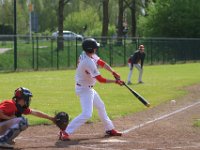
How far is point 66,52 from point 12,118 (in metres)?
36.1

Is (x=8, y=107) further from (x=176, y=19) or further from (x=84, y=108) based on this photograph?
(x=176, y=19)

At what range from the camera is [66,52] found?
45.5m

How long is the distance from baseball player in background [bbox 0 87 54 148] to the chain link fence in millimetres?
30384

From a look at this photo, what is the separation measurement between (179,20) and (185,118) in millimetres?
48573

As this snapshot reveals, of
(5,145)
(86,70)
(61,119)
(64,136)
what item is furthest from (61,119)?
(5,145)

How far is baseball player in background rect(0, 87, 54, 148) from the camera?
929cm

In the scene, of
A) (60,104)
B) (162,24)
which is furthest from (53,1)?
(60,104)

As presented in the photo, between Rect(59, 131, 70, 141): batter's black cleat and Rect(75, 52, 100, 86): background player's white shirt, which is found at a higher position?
Rect(75, 52, 100, 86): background player's white shirt

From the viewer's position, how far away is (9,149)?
932cm

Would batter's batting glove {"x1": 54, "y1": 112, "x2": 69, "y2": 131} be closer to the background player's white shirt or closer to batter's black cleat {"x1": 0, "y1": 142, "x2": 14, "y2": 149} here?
the background player's white shirt

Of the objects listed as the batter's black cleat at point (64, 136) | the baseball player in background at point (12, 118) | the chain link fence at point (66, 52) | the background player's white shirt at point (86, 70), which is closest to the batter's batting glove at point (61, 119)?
the batter's black cleat at point (64, 136)

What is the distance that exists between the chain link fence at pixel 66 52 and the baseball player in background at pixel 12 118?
30384 millimetres

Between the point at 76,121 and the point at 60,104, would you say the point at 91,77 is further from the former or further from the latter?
the point at 60,104

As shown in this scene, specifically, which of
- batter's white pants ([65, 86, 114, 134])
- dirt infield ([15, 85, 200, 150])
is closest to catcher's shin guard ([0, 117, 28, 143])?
dirt infield ([15, 85, 200, 150])
